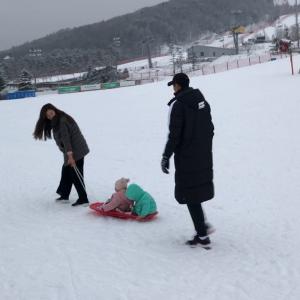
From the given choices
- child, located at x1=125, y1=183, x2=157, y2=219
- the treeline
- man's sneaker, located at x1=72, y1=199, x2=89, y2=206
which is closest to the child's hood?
child, located at x1=125, y1=183, x2=157, y2=219

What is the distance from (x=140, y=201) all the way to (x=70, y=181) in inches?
60.3

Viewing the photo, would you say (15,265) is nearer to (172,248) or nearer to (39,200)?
(172,248)

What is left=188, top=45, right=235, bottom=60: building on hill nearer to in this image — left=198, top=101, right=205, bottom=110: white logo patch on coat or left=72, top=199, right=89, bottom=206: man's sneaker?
left=72, top=199, right=89, bottom=206: man's sneaker

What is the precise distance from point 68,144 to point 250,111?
11.4 m

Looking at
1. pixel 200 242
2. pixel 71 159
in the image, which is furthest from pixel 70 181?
pixel 200 242

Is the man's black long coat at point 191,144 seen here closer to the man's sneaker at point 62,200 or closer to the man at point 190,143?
the man at point 190,143

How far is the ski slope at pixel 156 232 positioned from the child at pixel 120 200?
22 cm

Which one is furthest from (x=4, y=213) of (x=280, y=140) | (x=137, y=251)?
(x=280, y=140)

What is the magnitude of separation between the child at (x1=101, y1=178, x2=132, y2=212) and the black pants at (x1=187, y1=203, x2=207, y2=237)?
158cm

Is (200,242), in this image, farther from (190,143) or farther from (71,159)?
(71,159)

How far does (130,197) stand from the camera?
251 inches

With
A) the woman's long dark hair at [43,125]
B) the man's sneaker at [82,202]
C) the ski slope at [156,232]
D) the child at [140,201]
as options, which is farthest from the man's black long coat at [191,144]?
the man's sneaker at [82,202]

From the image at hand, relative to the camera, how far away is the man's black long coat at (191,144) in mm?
4637

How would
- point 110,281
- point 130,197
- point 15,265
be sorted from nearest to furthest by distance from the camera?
point 110,281, point 15,265, point 130,197
